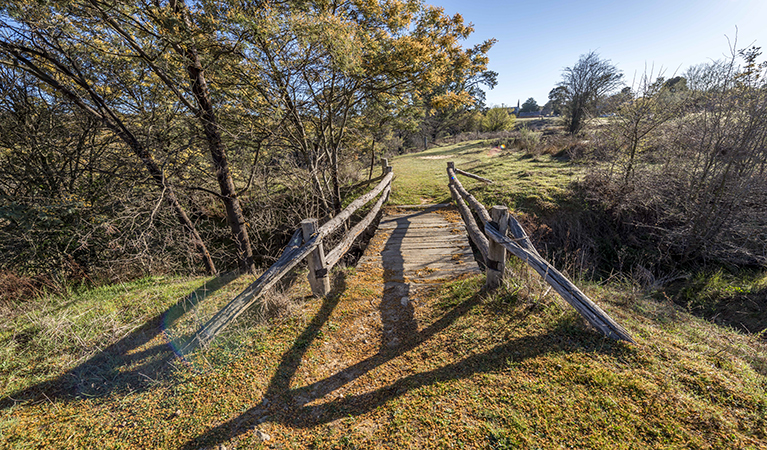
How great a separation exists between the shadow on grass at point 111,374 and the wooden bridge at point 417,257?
536 mm

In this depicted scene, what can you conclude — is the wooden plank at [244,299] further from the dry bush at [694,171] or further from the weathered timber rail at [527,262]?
the dry bush at [694,171]

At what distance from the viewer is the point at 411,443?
6.44 ft

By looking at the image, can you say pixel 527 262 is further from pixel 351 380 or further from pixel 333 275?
pixel 333 275

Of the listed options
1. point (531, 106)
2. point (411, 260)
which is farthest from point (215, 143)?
point (531, 106)

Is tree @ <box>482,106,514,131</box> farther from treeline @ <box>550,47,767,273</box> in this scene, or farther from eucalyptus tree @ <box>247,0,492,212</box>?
eucalyptus tree @ <box>247,0,492,212</box>

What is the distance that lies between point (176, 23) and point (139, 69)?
7.94 feet

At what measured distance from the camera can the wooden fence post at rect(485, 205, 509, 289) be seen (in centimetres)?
360

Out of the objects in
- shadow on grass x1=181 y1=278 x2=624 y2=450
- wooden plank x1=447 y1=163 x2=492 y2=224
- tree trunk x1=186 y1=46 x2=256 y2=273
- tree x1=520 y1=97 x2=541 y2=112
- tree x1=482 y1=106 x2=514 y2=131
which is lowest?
shadow on grass x1=181 y1=278 x2=624 y2=450

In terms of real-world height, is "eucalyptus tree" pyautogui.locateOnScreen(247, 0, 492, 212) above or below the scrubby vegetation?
above

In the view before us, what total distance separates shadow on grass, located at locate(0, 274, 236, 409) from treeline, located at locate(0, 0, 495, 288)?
2.26 m

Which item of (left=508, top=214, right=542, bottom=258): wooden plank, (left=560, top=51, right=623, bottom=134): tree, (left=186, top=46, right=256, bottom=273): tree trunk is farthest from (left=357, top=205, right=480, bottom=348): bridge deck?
(left=560, top=51, right=623, bottom=134): tree

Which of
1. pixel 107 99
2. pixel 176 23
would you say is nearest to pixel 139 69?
pixel 107 99

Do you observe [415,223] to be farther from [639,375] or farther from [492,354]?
[639,375]

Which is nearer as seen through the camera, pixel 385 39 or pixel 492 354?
pixel 492 354
